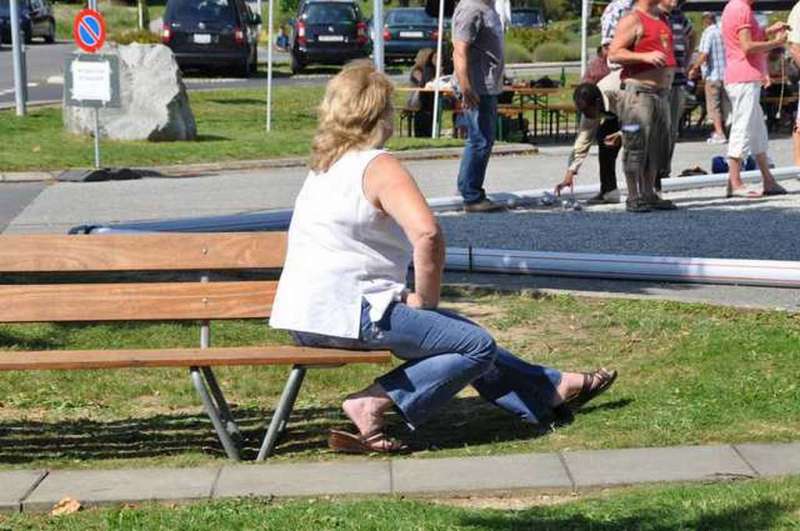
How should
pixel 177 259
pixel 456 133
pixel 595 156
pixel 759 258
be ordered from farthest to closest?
pixel 456 133 → pixel 595 156 → pixel 759 258 → pixel 177 259

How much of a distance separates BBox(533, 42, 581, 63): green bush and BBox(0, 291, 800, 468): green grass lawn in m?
36.4

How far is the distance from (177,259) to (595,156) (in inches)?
508

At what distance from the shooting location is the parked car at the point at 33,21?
172 feet

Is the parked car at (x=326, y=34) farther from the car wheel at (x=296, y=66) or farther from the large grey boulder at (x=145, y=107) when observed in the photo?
the large grey boulder at (x=145, y=107)

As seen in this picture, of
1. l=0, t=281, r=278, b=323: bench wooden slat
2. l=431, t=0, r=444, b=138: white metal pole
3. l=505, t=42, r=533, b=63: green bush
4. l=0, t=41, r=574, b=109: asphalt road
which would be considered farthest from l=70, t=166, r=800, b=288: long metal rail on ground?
l=505, t=42, r=533, b=63: green bush

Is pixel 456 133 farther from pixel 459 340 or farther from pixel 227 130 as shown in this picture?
pixel 459 340

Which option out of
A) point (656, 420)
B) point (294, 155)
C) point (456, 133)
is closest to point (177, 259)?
point (656, 420)

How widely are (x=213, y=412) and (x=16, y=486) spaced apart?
2.56ft

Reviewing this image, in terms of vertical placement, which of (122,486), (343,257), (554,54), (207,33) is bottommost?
(554,54)

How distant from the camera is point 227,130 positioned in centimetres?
2295

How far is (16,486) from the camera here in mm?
5746

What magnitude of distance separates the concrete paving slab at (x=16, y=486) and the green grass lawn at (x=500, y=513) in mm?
75

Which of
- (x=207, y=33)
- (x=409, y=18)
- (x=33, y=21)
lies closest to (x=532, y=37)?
(x=409, y=18)

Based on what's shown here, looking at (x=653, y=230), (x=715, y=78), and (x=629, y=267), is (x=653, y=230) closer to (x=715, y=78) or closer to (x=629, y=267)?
(x=629, y=267)
